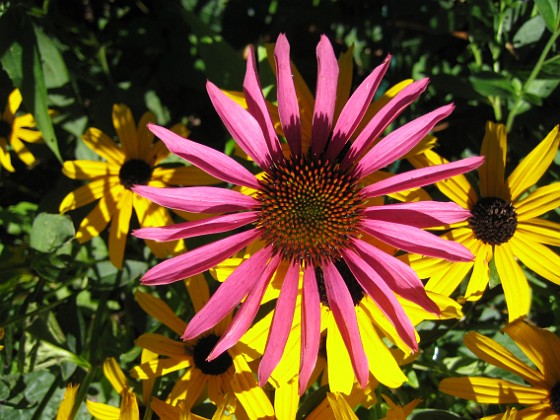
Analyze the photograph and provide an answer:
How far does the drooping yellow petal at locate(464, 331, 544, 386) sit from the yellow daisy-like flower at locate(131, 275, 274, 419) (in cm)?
44

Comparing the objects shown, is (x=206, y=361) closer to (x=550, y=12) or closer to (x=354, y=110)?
(x=354, y=110)

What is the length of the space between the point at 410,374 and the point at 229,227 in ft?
1.83

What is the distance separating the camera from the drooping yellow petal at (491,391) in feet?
3.71

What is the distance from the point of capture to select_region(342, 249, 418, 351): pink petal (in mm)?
961

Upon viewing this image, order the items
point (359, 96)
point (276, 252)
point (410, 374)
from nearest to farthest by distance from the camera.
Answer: point (359, 96)
point (276, 252)
point (410, 374)

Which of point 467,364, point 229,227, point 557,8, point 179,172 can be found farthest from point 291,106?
point 467,364

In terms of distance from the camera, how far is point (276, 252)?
1.12 m

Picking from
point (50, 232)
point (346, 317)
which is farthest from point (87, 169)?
point (346, 317)

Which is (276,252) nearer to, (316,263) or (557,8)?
(316,263)

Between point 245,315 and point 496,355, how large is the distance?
51cm

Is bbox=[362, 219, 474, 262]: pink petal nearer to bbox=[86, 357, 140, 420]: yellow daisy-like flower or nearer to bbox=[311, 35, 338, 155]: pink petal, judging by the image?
bbox=[311, 35, 338, 155]: pink petal

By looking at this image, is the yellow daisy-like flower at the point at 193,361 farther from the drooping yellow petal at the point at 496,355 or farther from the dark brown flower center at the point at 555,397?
the dark brown flower center at the point at 555,397

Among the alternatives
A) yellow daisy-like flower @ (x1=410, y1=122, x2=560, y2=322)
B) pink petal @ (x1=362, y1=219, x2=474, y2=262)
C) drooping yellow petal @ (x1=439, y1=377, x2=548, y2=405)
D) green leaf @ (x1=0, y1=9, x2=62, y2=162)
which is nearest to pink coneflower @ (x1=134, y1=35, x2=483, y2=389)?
pink petal @ (x1=362, y1=219, x2=474, y2=262)

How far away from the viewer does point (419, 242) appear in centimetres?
96
